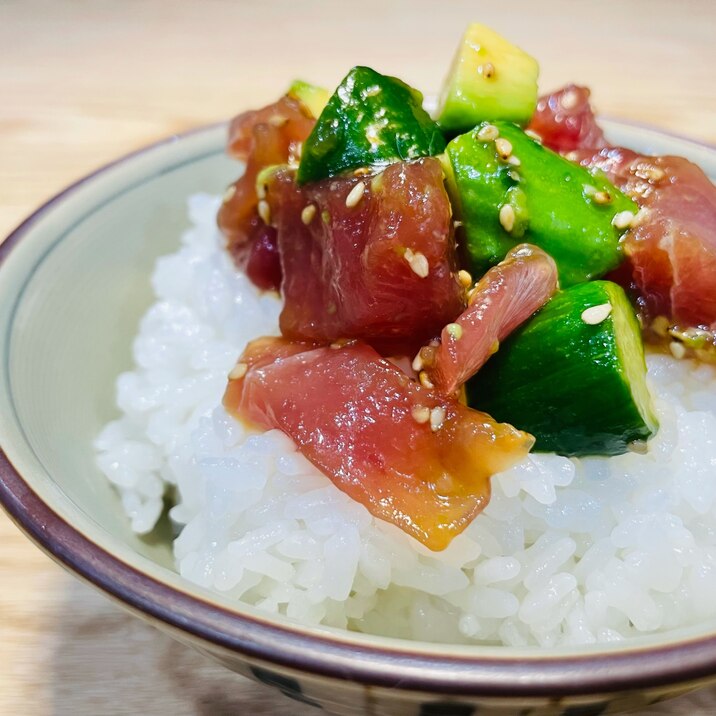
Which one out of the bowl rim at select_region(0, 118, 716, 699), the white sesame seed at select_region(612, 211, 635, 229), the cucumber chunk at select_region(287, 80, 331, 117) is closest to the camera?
the bowl rim at select_region(0, 118, 716, 699)

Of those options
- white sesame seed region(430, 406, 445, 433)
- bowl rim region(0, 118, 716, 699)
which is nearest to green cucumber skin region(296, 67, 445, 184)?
white sesame seed region(430, 406, 445, 433)

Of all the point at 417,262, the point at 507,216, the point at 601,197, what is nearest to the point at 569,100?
the point at 601,197

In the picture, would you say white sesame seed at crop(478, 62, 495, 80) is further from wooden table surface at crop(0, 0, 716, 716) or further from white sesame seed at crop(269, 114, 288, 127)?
wooden table surface at crop(0, 0, 716, 716)

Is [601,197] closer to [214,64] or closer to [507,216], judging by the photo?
[507,216]

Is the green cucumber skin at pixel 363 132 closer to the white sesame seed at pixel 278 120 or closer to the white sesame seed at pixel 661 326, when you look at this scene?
the white sesame seed at pixel 278 120

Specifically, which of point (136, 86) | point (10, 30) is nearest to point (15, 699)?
point (136, 86)

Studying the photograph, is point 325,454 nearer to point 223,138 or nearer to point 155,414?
point 155,414
